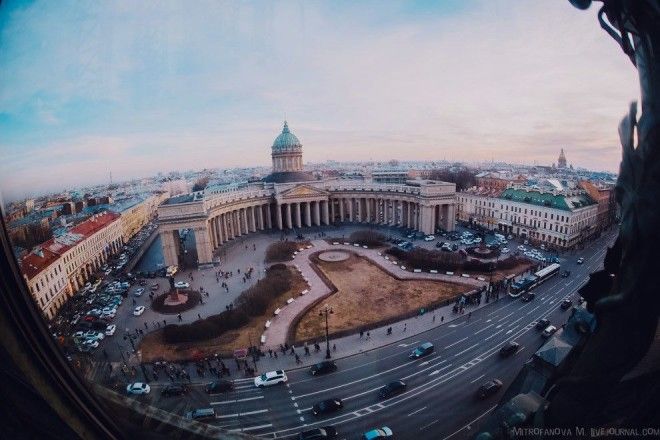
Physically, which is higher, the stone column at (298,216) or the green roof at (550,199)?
the green roof at (550,199)

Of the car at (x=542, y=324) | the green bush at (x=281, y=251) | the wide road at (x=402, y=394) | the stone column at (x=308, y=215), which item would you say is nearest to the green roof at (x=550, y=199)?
the wide road at (x=402, y=394)

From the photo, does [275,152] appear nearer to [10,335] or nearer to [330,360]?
[330,360]

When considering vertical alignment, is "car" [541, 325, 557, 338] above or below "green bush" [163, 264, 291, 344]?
below

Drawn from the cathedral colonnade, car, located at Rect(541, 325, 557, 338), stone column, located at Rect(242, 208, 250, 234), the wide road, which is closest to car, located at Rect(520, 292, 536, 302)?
the wide road

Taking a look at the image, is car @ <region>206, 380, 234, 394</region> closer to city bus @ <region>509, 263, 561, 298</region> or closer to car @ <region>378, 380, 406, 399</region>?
car @ <region>378, 380, 406, 399</region>

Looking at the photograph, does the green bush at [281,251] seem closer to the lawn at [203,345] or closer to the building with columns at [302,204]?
the building with columns at [302,204]

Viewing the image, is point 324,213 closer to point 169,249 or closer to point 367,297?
point 169,249
